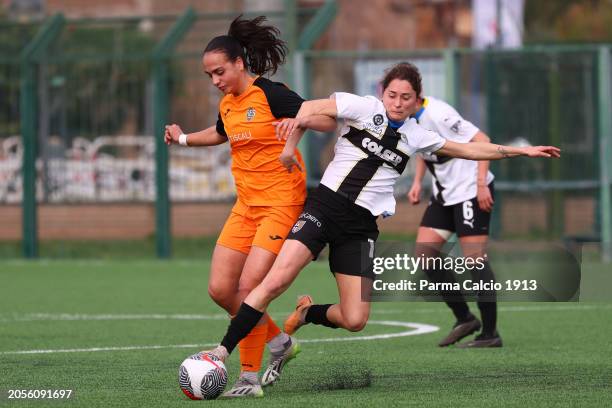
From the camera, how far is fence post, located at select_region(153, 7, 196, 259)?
19.7 m

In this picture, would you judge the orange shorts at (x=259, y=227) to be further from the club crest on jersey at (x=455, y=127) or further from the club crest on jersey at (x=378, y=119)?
the club crest on jersey at (x=455, y=127)

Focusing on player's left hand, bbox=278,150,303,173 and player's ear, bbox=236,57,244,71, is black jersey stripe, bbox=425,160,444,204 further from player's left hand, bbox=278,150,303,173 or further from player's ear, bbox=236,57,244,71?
player's left hand, bbox=278,150,303,173

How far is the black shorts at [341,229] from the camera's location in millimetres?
8008

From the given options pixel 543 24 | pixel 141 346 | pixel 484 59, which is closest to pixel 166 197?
pixel 484 59

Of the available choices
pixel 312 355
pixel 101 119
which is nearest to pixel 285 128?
pixel 312 355

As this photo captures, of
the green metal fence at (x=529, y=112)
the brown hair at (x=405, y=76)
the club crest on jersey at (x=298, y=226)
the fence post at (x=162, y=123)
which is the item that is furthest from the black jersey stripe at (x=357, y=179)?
the fence post at (x=162, y=123)

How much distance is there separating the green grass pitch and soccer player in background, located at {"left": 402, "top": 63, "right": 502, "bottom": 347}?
10.9 inches

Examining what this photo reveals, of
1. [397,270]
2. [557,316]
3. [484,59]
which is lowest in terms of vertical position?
[557,316]

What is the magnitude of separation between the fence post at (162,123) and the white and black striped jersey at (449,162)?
369 inches

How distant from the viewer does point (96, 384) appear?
820 centimetres

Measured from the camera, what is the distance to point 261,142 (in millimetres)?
8109

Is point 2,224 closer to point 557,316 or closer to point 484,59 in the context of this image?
point 484,59

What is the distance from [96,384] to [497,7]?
44.8ft

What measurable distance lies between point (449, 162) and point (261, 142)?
9.65ft
